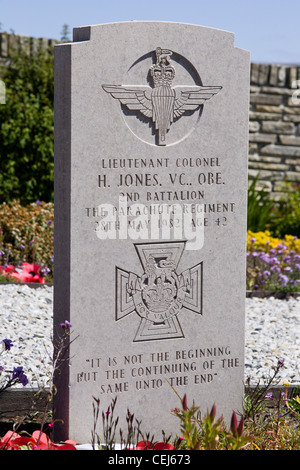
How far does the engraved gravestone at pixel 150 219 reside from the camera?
3207 mm

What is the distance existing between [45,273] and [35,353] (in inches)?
77.9

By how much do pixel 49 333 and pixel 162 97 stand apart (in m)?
2.11

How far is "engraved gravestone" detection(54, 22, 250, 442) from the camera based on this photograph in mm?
3207

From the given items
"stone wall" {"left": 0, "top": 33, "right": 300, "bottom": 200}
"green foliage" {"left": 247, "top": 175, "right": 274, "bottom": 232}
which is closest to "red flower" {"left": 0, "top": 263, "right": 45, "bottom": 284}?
"green foliage" {"left": 247, "top": 175, "right": 274, "bottom": 232}

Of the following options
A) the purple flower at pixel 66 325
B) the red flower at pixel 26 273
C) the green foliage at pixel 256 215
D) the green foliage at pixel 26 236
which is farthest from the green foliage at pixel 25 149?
the purple flower at pixel 66 325

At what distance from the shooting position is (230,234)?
3.68 metres

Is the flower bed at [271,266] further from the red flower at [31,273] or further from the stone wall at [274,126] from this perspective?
the stone wall at [274,126]

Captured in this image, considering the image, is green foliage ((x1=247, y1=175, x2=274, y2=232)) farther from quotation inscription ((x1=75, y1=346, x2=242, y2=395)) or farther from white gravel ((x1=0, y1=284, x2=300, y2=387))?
quotation inscription ((x1=75, y1=346, x2=242, y2=395))

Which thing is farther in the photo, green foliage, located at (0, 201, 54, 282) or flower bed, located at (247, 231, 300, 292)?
green foliage, located at (0, 201, 54, 282)

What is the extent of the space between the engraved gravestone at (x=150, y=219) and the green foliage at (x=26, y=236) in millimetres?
3241

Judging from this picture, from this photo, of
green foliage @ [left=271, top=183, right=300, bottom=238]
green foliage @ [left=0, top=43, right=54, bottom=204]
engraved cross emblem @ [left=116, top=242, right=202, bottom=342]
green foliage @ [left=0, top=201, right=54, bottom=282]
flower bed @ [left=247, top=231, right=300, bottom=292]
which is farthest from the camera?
green foliage @ [left=271, top=183, right=300, bottom=238]

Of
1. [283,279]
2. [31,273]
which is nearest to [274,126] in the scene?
[283,279]

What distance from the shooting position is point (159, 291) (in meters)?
3.53
